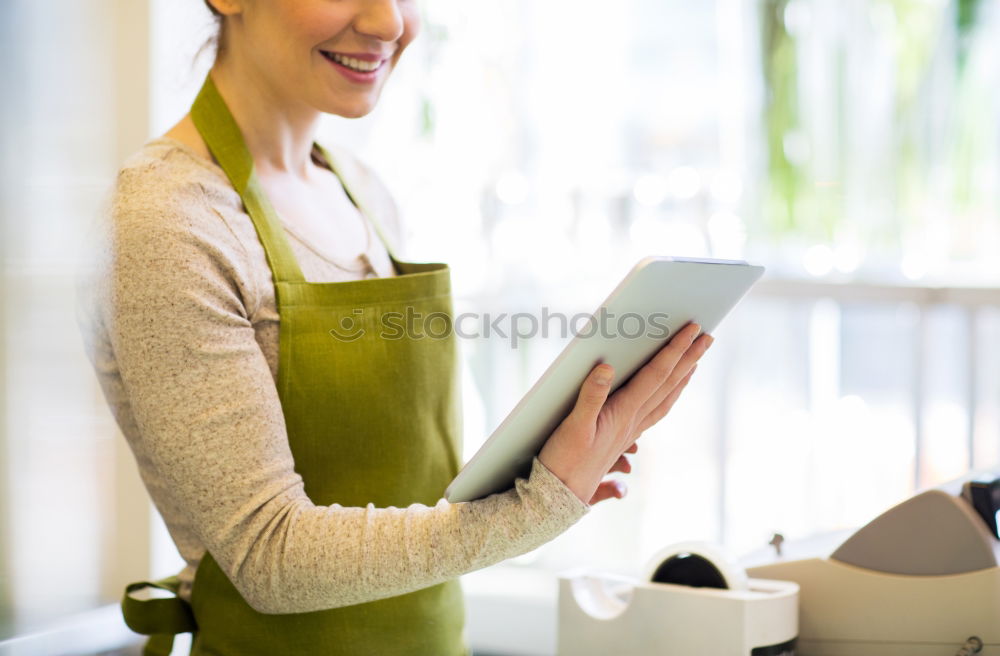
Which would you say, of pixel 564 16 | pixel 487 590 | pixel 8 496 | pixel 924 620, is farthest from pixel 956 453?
pixel 8 496

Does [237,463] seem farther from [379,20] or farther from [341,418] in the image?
[379,20]

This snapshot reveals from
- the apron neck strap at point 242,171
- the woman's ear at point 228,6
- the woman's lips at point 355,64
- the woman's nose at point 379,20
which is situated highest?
the woman's ear at point 228,6

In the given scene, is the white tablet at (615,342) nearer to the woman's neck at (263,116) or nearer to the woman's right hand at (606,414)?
the woman's right hand at (606,414)

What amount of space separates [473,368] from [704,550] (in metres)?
1.68

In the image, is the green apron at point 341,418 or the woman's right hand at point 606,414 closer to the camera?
the woman's right hand at point 606,414

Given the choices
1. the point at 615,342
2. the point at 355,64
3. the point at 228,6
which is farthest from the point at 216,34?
the point at 615,342

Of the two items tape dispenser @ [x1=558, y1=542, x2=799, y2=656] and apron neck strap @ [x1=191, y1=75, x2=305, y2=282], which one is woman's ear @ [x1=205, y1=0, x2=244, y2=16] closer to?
apron neck strap @ [x1=191, y1=75, x2=305, y2=282]

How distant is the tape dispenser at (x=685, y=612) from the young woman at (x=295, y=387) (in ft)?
0.41

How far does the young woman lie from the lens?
2.80ft

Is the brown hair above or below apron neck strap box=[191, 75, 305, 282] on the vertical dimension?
above

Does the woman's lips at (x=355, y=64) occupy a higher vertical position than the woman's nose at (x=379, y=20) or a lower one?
lower

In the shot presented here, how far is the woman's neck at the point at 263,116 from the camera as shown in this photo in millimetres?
1059

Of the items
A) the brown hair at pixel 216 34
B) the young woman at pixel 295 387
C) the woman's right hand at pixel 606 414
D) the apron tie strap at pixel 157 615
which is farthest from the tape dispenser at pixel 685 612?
the brown hair at pixel 216 34

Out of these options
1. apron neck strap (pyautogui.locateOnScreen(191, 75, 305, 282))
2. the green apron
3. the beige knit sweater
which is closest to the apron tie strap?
the green apron
